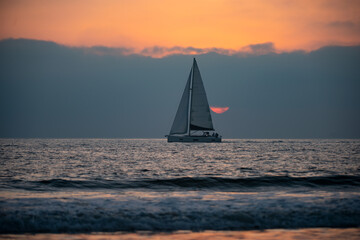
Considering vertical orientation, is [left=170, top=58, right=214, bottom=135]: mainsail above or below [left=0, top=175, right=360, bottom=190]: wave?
above

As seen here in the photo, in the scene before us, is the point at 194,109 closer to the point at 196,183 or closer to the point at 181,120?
the point at 181,120

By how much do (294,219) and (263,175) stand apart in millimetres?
11837

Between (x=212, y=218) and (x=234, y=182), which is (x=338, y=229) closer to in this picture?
(x=212, y=218)

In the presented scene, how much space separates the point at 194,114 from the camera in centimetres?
8944

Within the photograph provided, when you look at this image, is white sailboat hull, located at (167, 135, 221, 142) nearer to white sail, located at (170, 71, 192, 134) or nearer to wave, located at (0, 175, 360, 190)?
white sail, located at (170, 71, 192, 134)

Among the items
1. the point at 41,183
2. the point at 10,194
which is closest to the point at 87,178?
the point at 41,183

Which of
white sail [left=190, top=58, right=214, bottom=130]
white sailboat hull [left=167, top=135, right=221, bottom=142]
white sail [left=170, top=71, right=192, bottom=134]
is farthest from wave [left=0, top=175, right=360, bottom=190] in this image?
white sail [left=170, top=71, right=192, bottom=134]

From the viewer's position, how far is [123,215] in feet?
34.5

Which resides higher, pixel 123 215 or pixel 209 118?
pixel 209 118

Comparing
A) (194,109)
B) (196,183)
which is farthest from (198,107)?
(196,183)

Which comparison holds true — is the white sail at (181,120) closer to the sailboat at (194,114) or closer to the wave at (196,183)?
the sailboat at (194,114)

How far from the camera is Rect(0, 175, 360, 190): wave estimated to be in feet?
57.9

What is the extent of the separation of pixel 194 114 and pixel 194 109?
1377 mm

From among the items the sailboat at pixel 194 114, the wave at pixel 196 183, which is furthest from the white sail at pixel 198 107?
the wave at pixel 196 183
